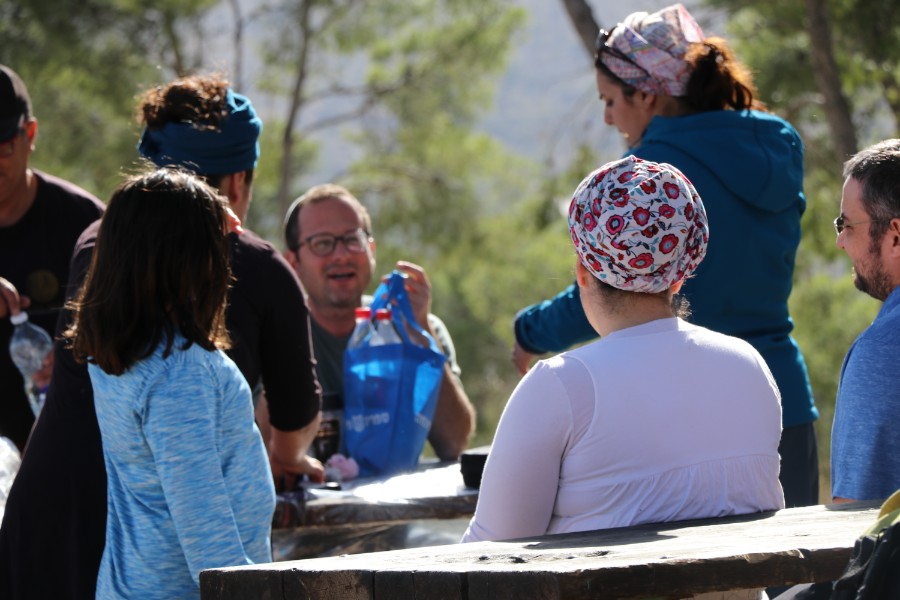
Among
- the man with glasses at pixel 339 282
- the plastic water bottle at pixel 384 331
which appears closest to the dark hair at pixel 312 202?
the man with glasses at pixel 339 282

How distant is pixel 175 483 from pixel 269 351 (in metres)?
0.60

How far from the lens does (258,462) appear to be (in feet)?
8.05

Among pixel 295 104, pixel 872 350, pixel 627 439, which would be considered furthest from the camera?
pixel 295 104

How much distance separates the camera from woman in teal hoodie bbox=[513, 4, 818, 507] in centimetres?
304

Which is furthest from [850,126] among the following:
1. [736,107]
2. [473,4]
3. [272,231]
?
[272,231]

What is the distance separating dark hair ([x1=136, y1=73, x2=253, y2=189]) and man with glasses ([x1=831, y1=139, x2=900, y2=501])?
4.74 ft

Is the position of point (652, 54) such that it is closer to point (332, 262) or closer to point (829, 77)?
point (332, 262)

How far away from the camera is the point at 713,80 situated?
10.4ft

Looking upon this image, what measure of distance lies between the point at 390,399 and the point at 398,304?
309 mm

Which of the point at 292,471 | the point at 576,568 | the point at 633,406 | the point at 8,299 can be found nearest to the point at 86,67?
the point at 8,299

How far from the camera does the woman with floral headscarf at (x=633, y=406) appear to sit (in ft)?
6.25

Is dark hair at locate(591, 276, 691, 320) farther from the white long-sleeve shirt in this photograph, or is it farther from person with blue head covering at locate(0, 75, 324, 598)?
person with blue head covering at locate(0, 75, 324, 598)

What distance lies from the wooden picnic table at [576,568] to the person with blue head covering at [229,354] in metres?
0.85

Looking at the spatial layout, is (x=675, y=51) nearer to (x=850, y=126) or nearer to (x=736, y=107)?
(x=736, y=107)
